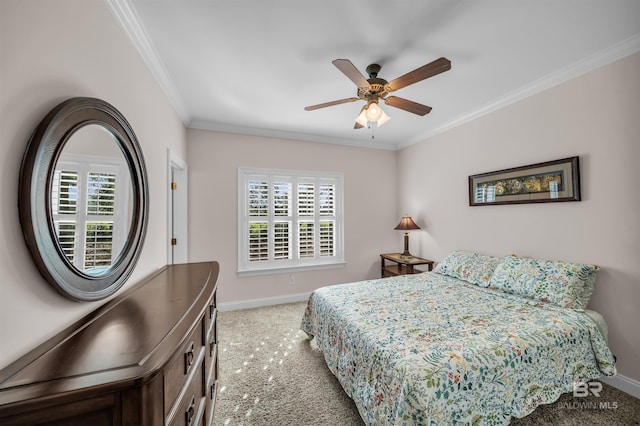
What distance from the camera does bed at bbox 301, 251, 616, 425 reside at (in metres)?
1.30

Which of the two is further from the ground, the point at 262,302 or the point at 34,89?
the point at 34,89

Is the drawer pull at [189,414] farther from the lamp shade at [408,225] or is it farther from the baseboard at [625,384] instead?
the lamp shade at [408,225]

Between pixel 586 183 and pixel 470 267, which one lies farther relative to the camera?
pixel 470 267

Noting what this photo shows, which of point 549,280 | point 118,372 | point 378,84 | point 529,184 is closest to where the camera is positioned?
point 118,372

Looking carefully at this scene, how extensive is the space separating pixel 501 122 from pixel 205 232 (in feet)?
12.8

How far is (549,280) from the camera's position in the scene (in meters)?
2.15

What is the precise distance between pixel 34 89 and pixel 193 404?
4.64ft

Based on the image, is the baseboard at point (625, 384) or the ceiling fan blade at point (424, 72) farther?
the baseboard at point (625, 384)

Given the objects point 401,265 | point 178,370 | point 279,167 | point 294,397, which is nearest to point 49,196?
point 178,370

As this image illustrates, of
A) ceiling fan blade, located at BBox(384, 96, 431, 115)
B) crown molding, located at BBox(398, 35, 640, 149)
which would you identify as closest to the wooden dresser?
ceiling fan blade, located at BBox(384, 96, 431, 115)

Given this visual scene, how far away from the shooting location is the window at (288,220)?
3.62 meters

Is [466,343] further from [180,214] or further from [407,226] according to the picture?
[180,214]

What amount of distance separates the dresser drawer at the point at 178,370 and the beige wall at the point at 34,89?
0.47 meters

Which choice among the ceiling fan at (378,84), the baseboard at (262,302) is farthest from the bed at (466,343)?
the ceiling fan at (378,84)
